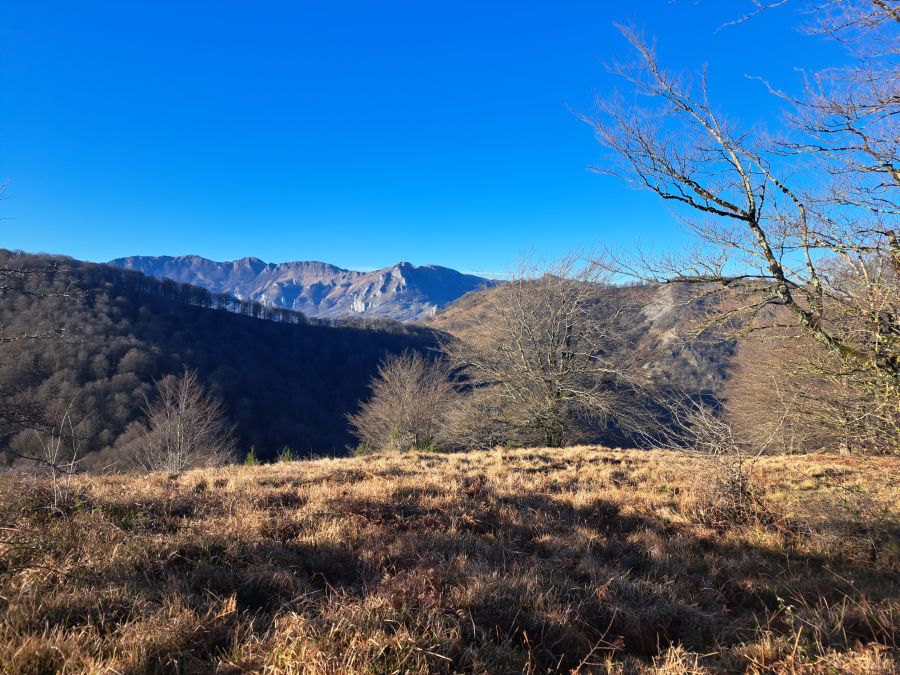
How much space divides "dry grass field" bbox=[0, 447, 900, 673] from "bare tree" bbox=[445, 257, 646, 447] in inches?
404

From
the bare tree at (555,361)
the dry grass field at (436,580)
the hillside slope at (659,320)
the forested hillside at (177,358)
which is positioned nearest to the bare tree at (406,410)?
the hillside slope at (659,320)

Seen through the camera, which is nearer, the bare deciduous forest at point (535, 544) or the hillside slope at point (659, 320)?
the bare deciduous forest at point (535, 544)

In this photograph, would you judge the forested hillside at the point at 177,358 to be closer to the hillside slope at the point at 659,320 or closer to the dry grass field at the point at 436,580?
the dry grass field at the point at 436,580

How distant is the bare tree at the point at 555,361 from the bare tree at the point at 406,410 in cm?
955

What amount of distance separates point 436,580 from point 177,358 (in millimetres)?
91657

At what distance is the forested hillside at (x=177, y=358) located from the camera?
47.5m

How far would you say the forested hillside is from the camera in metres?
47.5

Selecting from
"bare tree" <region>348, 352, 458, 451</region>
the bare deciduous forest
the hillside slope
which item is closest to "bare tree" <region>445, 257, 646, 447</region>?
the hillside slope

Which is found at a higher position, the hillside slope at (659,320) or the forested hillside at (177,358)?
the hillside slope at (659,320)

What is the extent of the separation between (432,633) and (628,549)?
306 centimetres

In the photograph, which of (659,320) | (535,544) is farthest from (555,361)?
(535,544)

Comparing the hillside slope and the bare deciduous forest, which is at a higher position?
the hillside slope

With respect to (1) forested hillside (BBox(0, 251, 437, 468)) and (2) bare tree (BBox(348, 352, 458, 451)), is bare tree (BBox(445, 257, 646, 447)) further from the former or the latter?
(1) forested hillside (BBox(0, 251, 437, 468))

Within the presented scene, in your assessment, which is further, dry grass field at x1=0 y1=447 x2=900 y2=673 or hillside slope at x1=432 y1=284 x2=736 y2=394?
hillside slope at x1=432 y1=284 x2=736 y2=394
